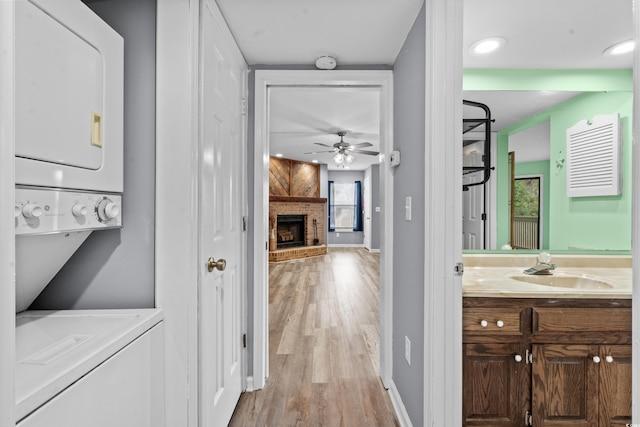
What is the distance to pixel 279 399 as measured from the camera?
1.98 metres

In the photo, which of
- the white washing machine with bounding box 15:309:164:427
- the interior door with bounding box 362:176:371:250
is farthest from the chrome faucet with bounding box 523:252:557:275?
the interior door with bounding box 362:176:371:250

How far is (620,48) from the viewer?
1767 mm

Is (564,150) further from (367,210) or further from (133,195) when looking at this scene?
(367,210)

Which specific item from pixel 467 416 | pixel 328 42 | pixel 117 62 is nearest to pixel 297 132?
pixel 328 42

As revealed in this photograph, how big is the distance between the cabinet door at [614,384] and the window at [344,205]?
8.08 m

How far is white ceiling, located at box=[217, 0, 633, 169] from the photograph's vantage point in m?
1.47

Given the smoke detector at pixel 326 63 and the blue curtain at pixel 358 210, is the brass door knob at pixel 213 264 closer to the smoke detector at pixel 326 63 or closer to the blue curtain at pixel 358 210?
the smoke detector at pixel 326 63

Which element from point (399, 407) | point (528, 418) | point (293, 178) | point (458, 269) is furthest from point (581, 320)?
point (293, 178)

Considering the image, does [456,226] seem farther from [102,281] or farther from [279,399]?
[279,399]

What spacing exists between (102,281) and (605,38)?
2.63m

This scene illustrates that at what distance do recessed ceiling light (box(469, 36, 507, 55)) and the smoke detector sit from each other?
0.79m

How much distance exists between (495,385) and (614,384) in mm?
504

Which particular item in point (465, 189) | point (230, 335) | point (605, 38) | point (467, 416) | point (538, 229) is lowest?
point (467, 416)

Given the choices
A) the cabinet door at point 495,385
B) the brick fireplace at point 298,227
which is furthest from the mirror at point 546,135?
the brick fireplace at point 298,227
